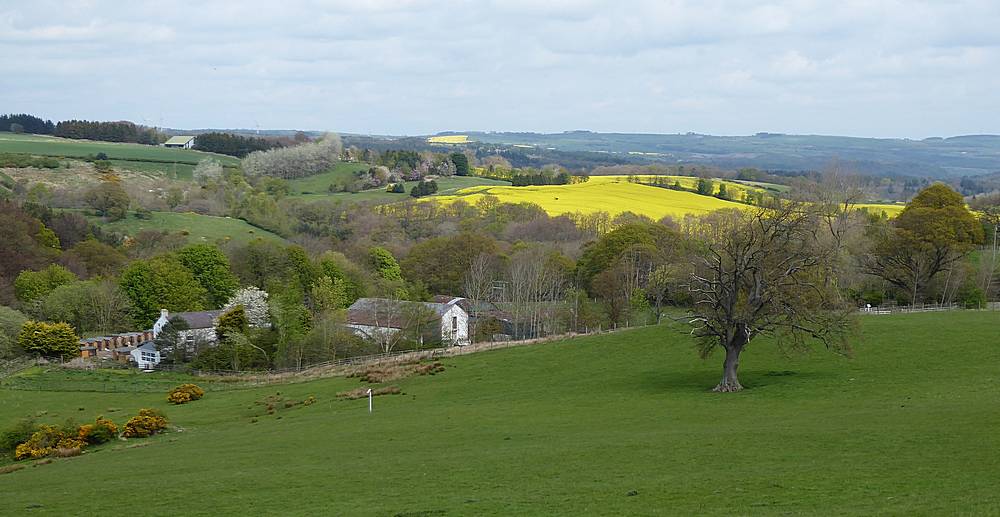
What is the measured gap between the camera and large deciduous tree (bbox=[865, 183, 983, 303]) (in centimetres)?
7362

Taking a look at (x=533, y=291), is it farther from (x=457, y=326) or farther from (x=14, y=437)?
(x=14, y=437)

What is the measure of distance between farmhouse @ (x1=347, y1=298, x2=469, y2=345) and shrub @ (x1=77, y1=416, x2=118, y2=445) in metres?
35.0

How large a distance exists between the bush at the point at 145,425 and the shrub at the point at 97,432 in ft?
2.39

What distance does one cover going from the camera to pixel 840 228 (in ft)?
278

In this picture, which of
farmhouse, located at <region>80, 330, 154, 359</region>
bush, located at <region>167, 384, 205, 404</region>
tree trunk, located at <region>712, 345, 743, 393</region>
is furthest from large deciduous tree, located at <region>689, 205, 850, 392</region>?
farmhouse, located at <region>80, 330, 154, 359</region>

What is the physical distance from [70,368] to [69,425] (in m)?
33.2

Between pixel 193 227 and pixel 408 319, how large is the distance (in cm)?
7311

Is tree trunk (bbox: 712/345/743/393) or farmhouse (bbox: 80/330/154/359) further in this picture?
farmhouse (bbox: 80/330/154/359)

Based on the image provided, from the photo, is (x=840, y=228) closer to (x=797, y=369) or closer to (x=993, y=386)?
(x=797, y=369)

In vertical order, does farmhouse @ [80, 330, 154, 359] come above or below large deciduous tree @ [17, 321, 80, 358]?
below

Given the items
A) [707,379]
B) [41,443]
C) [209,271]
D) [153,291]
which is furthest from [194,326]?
[707,379]

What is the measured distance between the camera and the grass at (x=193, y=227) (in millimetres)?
136875

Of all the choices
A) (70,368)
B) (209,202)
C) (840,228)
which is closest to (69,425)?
(70,368)

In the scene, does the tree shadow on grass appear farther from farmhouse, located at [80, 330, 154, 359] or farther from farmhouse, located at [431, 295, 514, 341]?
farmhouse, located at [80, 330, 154, 359]
